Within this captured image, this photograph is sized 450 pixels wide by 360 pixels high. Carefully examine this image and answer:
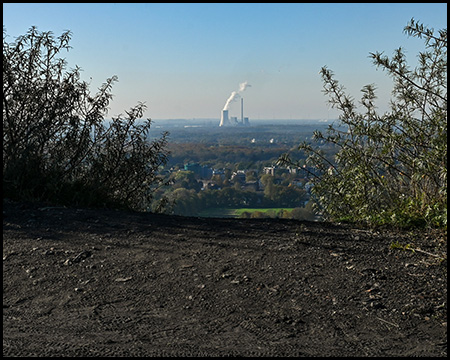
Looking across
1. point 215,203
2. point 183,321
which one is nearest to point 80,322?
point 183,321

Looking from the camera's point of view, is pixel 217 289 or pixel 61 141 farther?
pixel 61 141

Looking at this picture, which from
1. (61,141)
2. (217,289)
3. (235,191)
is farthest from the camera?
(235,191)

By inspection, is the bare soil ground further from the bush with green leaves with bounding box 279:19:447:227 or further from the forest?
the forest

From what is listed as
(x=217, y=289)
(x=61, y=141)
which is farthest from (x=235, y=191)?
(x=217, y=289)

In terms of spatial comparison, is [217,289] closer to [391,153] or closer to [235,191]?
[391,153]

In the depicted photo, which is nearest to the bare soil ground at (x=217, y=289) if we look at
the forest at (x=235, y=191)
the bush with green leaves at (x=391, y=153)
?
the bush with green leaves at (x=391, y=153)

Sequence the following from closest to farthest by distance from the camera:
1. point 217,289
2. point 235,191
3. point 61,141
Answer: point 217,289, point 61,141, point 235,191
